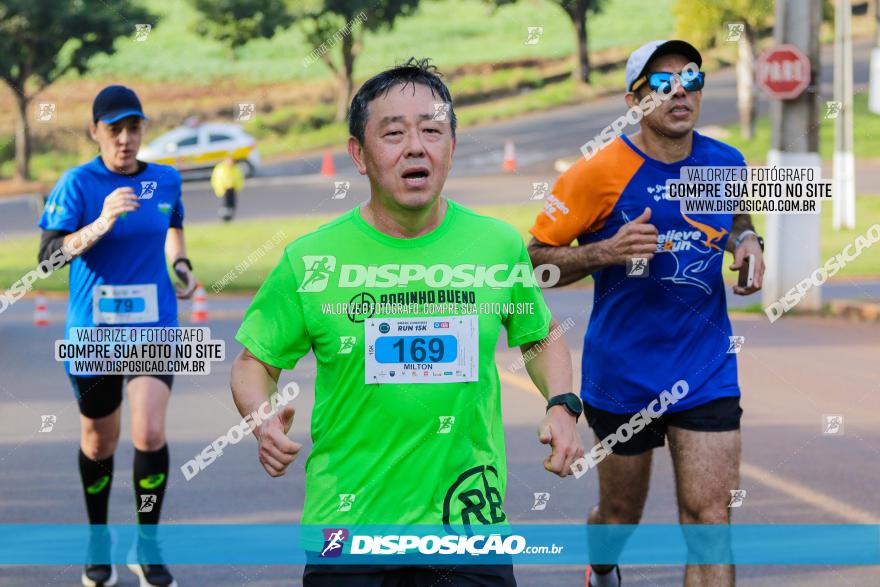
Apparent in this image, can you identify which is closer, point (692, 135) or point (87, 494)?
point (692, 135)

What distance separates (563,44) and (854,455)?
42.4 metres

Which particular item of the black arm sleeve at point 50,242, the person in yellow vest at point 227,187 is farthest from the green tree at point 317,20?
the black arm sleeve at point 50,242

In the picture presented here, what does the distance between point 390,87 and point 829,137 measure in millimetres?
39137

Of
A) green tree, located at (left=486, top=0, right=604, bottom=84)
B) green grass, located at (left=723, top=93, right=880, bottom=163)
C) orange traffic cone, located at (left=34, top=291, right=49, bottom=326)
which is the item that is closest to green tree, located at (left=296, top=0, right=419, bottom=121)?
green tree, located at (left=486, top=0, right=604, bottom=84)

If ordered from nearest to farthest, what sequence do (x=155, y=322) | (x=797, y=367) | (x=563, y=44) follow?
1. (x=155, y=322)
2. (x=797, y=367)
3. (x=563, y=44)

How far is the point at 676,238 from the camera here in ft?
18.9

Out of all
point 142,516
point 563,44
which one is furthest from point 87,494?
point 563,44

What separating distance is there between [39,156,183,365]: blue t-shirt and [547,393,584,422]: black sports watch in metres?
3.19

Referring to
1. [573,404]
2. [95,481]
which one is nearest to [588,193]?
[573,404]

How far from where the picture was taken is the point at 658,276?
18.9 feet

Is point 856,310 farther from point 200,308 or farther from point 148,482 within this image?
point 148,482

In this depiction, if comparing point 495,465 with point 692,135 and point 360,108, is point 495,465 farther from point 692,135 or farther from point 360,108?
point 692,135

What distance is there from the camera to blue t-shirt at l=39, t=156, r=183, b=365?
23.1 feet

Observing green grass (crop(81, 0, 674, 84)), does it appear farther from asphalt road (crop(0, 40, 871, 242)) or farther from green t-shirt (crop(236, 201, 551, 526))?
green t-shirt (crop(236, 201, 551, 526))
